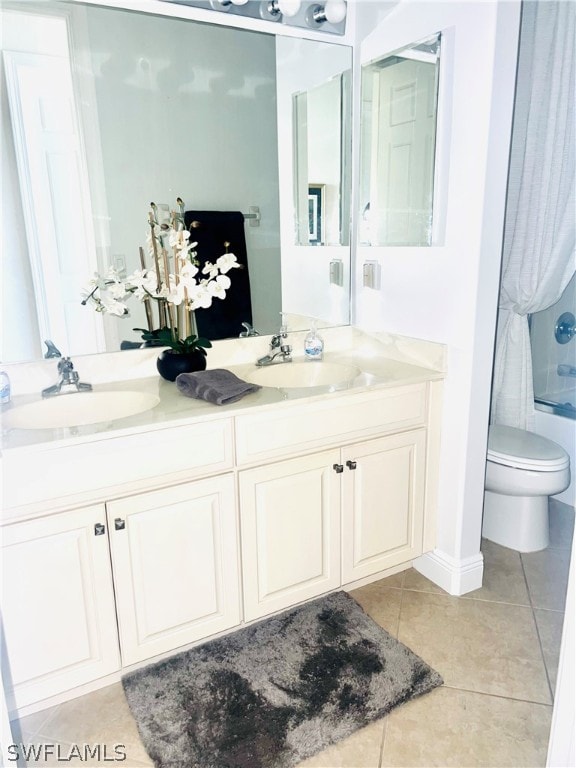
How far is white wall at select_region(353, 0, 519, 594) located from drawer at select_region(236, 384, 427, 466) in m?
0.17

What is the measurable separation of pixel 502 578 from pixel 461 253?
1.30 metres

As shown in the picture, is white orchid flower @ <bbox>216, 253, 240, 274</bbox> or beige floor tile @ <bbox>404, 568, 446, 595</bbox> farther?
beige floor tile @ <bbox>404, 568, 446, 595</bbox>

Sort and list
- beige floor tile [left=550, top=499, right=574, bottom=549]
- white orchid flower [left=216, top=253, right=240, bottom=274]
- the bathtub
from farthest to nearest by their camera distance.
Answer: the bathtub → beige floor tile [left=550, top=499, right=574, bottom=549] → white orchid flower [left=216, top=253, right=240, bottom=274]

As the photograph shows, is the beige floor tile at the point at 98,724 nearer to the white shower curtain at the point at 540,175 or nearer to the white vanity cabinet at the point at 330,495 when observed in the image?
the white vanity cabinet at the point at 330,495

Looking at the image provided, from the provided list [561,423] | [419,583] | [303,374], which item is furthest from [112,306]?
[561,423]

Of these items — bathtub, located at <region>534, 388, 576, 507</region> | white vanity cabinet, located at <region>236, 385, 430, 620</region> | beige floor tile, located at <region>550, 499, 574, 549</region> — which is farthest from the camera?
bathtub, located at <region>534, 388, 576, 507</region>

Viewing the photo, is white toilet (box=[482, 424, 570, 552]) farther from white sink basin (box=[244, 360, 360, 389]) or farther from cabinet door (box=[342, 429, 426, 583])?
white sink basin (box=[244, 360, 360, 389])

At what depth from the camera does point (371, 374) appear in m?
2.04

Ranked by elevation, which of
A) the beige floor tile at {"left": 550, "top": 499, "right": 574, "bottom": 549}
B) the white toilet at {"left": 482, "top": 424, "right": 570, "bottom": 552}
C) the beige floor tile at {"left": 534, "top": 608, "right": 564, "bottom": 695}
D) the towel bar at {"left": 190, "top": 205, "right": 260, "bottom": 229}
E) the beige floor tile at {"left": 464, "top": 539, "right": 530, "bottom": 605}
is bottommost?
the beige floor tile at {"left": 550, "top": 499, "right": 574, "bottom": 549}

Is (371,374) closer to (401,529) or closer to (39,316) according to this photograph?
(401,529)

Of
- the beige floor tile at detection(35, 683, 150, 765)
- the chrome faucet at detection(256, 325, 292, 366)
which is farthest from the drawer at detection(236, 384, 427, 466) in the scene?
the beige floor tile at detection(35, 683, 150, 765)

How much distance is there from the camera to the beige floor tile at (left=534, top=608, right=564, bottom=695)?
1.76 metres

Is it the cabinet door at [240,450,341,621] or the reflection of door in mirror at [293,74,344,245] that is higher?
the reflection of door in mirror at [293,74,344,245]

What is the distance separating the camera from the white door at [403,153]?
201cm
